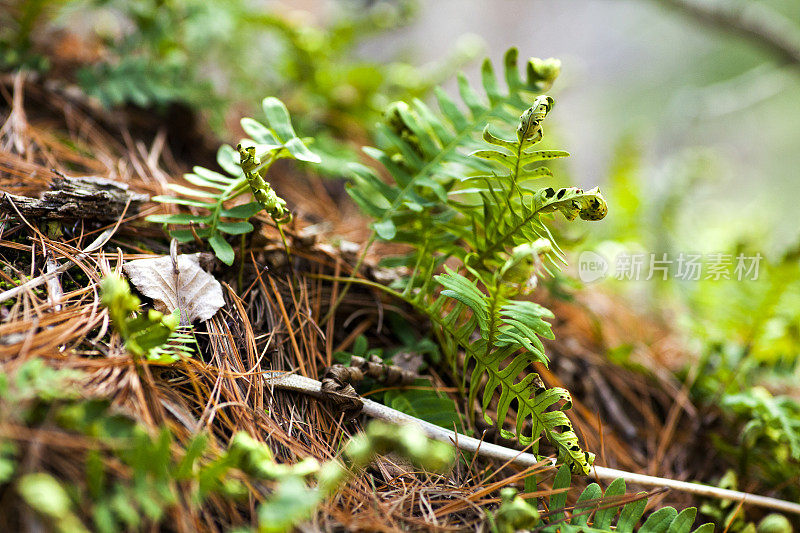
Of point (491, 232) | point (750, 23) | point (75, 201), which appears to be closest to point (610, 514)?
point (491, 232)

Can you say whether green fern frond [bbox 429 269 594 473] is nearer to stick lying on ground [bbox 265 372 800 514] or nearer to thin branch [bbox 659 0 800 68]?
stick lying on ground [bbox 265 372 800 514]

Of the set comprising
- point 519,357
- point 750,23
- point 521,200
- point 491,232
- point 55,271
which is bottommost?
point 55,271

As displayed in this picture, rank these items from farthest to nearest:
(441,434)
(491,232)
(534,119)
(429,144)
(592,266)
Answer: (592,266)
(429,144)
(491,232)
(441,434)
(534,119)

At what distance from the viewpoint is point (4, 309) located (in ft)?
3.70

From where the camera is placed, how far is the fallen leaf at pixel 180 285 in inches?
51.1

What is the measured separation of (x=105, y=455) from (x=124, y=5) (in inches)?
86.8

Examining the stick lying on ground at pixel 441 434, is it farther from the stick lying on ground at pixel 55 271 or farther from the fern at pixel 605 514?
the stick lying on ground at pixel 55 271

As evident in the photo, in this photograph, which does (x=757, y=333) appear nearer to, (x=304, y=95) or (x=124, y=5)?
(x=304, y=95)

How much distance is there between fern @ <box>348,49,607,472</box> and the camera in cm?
122

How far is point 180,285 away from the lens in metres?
1.36

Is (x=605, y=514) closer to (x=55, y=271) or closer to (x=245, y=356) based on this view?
(x=245, y=356)

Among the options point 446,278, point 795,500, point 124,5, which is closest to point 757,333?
point 795,500

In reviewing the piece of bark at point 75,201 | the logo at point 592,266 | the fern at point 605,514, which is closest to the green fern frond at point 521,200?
the fern at point 605,514

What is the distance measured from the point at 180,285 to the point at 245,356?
10.5 inches
